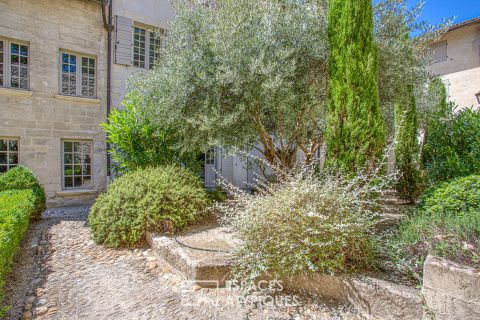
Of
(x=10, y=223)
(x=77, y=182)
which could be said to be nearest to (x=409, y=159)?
(x=10, y=223)

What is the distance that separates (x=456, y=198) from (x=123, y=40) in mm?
8895

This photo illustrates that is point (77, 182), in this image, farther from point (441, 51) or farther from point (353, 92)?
point (441, 51)

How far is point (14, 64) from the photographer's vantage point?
24.3 feet

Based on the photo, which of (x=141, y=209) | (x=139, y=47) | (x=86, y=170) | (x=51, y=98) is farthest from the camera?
(x=139, y=47)

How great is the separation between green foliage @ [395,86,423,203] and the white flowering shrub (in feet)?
14.9

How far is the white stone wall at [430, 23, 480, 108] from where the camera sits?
40.4 ft

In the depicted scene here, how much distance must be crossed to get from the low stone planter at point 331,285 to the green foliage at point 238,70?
2.22 metres

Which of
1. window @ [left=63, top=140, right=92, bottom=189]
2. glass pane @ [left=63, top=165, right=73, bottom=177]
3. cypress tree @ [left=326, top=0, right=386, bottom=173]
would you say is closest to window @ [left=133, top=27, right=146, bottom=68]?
window @ [left=63, top=140, right=92, bottom=189]

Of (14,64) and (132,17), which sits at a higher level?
(132,17)

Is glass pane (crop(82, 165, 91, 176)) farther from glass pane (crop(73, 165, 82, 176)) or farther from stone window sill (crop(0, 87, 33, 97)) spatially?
stone window sill (crop(0, 87, 33, 97))

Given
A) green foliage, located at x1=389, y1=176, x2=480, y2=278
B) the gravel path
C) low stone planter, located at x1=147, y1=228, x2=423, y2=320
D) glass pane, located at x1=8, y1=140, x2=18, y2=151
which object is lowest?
the gravel path

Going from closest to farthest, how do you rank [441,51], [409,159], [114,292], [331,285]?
[331,285]
[114,292]
[409,159]
[441,51]

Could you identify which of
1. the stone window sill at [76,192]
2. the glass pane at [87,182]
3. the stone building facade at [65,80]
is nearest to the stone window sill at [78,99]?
the stone building facade at [65,80]

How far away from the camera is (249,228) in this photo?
320 centimetres
